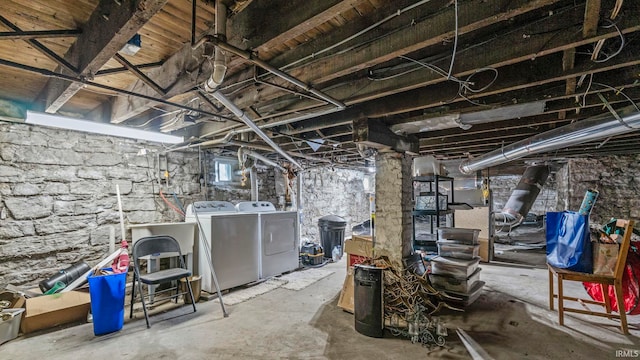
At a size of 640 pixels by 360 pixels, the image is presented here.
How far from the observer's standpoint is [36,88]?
2.64m

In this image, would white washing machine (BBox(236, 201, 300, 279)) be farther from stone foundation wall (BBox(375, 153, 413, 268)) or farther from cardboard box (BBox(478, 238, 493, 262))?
cardboard box (BBox(478, 238, 493, 262))

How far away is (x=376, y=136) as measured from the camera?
3.03m

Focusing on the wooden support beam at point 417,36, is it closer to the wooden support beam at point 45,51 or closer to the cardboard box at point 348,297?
the wooden support beam at point 45,51

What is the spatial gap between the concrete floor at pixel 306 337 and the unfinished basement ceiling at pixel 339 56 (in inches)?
78.2

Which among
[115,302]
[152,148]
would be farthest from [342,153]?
[115,302]

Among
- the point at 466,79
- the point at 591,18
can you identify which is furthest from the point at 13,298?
the point at 591,18

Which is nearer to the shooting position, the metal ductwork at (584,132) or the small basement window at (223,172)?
the metal ductwork at (584,132)

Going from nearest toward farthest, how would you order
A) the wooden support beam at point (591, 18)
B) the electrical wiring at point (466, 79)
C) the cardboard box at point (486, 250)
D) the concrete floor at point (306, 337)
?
the wooden support beam at point (591, 18) < the electrical wiring at point (466, 79) < the concrete floor at point (306, 337) < the cardboard box at point (486, 250)

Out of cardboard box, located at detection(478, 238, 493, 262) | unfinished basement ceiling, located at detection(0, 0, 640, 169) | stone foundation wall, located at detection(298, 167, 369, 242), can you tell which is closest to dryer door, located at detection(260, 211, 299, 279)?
stone foundation wall, located at detection(298, 167, 369, 242)

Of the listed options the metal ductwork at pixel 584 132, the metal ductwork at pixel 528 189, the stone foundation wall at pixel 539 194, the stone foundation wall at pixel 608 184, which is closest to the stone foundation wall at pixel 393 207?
the metal ductwork at pixel 584 132

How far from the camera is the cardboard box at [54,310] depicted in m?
2.64

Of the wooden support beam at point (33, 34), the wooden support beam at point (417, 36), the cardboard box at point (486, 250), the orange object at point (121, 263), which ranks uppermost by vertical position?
the wooden support beam at point (33, 34)

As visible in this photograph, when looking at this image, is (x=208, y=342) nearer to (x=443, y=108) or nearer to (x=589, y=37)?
(x=443, y=108)

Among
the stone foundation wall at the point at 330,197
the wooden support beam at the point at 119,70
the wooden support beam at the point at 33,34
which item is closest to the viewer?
the wooden support beam at the point at 33,34
